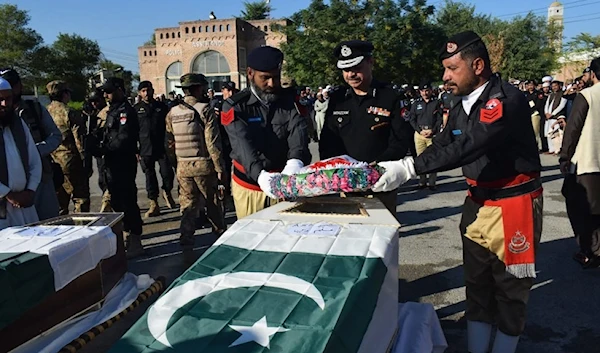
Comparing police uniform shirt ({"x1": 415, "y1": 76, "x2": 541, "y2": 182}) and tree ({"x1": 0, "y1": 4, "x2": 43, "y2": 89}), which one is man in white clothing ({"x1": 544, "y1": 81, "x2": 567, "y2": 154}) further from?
tree ({"x1": 0, "y1": 4, "x2": 43, "y2": 89})

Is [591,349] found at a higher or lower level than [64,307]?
lower

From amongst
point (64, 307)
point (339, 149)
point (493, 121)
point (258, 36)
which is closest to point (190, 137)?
point (339, 149)

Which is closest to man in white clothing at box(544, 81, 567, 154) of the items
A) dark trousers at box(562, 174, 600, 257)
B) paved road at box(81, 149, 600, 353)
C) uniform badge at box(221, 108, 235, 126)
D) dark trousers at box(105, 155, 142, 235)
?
paved road at box(81, 149, 600, 353)

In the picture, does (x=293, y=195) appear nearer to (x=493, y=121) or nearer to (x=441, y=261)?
(x=493, y=121)

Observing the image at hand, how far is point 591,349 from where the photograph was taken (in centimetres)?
294

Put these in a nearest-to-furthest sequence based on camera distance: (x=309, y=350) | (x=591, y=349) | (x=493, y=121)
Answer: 1. (x=309, y=350)
2. (x=493, y=121)
3. (x=591, y=349)

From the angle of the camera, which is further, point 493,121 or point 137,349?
point 493,121

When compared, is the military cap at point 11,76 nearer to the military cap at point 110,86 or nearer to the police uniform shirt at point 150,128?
the military cap at point 110,86

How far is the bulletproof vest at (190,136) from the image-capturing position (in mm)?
5016

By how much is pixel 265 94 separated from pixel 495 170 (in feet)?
4.73

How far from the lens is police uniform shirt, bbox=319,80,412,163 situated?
3191 mm

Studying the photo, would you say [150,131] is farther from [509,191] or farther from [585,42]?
[585,42]

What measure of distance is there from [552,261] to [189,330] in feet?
13.6

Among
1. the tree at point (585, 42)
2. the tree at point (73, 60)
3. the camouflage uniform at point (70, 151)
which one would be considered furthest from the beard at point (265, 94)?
the tree at point (73, 60)
